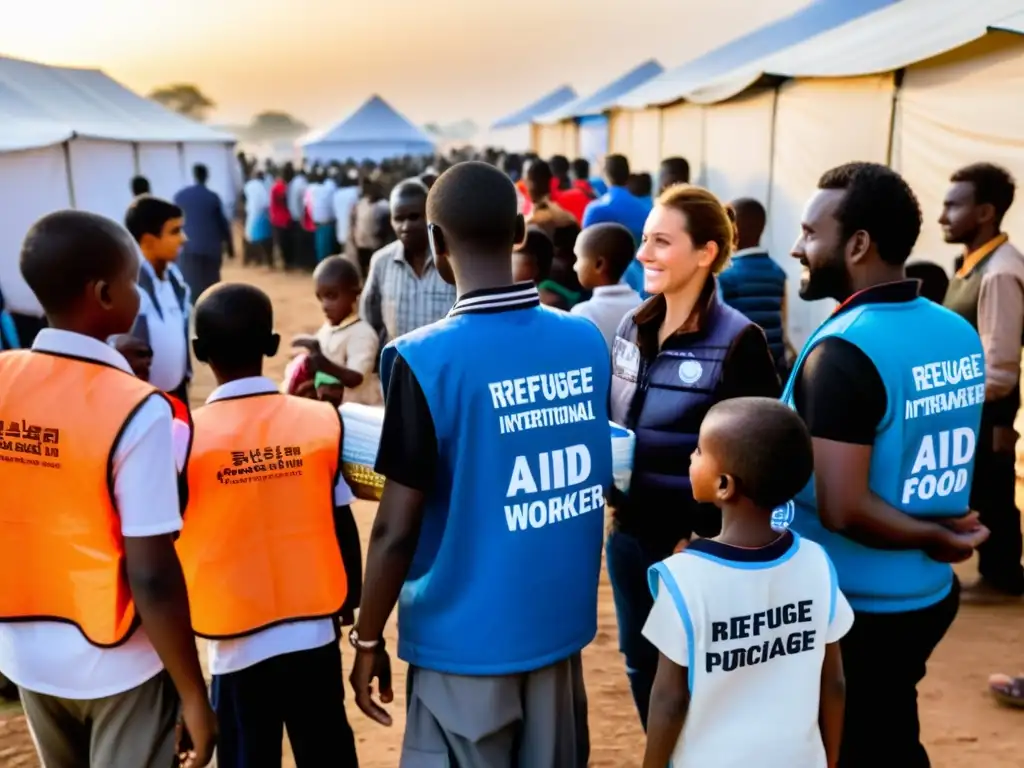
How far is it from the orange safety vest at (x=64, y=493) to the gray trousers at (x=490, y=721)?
65cm

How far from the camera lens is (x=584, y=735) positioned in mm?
2094

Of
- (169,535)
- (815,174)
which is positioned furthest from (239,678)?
(815,174)

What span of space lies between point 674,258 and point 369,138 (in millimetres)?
23551

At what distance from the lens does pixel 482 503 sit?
1.80 m

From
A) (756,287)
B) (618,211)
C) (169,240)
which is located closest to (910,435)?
(756,287)

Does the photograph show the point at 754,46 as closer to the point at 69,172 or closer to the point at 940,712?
the point at 69,172

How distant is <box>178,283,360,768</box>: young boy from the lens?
2.09m

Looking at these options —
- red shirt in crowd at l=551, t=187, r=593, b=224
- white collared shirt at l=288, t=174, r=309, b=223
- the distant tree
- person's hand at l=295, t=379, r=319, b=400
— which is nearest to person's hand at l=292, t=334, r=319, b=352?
person's hand at l=295, t=379, r=319, b=400

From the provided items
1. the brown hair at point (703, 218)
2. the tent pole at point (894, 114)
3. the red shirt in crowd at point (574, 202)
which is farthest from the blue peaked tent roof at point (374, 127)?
the brown hair at point (703, 218)

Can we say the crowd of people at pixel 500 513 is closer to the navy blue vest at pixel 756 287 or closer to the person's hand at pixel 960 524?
the person's hand at pixel 960 524

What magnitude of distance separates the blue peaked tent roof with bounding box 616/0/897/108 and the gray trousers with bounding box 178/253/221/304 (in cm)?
605

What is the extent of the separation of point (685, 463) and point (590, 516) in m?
0.49

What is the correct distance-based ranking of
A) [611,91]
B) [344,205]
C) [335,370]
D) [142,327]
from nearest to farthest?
[335,370]
[142,327]
[344,205]
[611,91]

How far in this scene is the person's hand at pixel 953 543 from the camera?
1.99 m
